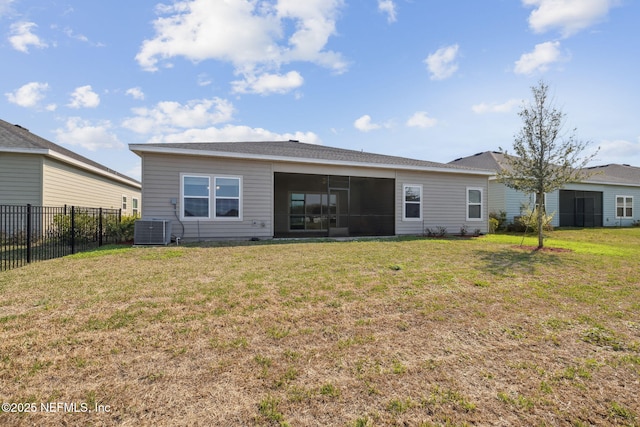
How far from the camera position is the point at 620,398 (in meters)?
2.14

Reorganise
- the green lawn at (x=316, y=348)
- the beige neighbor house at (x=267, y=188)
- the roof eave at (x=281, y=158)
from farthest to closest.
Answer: the beige neighbor house at (x=267, y=188), the roof eave at (x=281, y=158), the green lawn at (x=316, y=348)

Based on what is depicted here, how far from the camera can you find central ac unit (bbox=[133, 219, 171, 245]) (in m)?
8.84

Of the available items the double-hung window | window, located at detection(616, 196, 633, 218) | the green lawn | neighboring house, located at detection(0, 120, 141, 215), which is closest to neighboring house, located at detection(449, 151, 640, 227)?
window, located at detection(616, 196, 633, 218)

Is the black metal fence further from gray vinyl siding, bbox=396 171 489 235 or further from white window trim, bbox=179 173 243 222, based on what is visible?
gray vinyl siding, bbox=396 171 489 235

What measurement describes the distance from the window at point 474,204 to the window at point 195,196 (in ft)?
37.2

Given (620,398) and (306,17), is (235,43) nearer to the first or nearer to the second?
(306,17)

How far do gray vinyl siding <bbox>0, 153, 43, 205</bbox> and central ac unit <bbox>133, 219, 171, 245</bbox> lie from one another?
4833mm

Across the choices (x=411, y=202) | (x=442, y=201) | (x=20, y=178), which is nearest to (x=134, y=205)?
(x=20, y=178)

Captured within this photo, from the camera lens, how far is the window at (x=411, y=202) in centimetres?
1281

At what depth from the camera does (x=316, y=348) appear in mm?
2797

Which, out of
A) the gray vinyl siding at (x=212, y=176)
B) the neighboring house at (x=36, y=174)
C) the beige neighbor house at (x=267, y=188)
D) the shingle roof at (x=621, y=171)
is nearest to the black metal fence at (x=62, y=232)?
the neighboring house at (x=36, y=174)

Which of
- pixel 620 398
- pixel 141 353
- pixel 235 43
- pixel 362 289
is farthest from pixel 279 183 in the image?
pixel 620 398

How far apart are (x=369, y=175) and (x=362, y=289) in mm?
8424

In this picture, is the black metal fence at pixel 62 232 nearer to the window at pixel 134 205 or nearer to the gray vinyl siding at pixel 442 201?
the window at pixel 134 205
